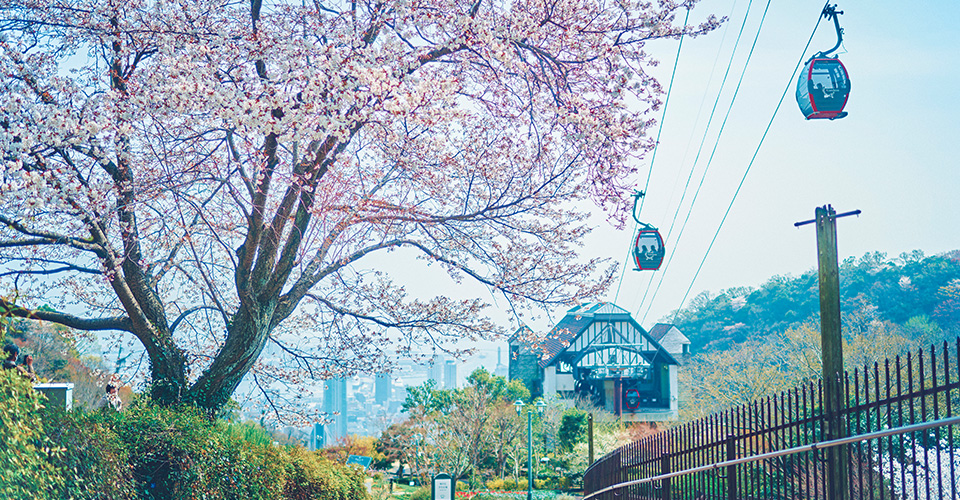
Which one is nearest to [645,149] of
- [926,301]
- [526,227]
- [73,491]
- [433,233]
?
[526,227]

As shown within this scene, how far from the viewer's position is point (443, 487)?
47.8 ft

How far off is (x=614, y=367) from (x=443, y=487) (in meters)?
35.5

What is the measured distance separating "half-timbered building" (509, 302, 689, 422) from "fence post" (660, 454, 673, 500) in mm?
41034

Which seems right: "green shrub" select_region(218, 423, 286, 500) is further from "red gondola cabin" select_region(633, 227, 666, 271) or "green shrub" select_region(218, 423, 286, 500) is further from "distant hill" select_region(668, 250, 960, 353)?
"distant hill" select_region(668, 250, 960, 353)

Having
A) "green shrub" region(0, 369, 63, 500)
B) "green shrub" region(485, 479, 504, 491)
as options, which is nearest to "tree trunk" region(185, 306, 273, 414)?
"green shrub" region(0, 369, 63, 500)

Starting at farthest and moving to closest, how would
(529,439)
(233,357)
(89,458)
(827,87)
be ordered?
(529,439) → (827,87) → (233,357) → (89,458)

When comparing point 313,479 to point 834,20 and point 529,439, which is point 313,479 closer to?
point 834,20

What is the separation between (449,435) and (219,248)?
716 inches

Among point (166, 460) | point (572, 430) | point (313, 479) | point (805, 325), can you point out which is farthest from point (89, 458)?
point (805, 325)

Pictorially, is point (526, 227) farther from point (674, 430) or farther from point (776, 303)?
point (776, 303)

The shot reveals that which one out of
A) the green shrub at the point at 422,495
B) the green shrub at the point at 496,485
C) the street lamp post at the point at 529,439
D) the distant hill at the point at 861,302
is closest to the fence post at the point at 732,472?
the green shrub at the point at 422,495

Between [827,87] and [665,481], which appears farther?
[827,87]

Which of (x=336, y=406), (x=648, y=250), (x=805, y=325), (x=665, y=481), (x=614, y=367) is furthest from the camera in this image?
(x=614, y=367)

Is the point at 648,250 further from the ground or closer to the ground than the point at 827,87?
closer to the ground
